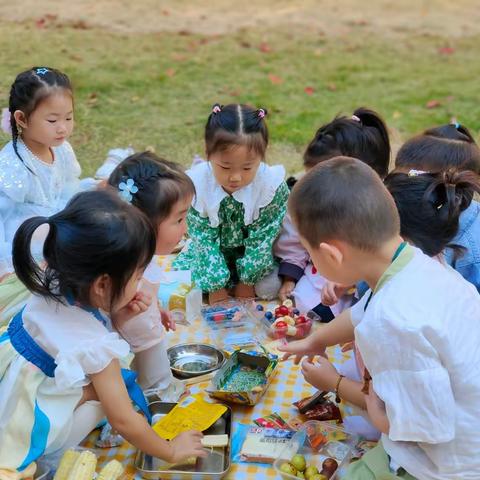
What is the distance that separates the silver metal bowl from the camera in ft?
7.84

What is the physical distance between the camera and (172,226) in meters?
2.19

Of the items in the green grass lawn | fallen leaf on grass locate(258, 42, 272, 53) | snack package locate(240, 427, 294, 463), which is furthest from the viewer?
fallen leaf on grass locate(258, 42, 272, 53)

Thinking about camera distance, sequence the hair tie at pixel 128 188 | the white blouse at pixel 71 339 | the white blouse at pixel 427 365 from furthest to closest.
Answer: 1. the hair tie at pixel 128 188
2. the white blouse at pixel 71 339
3. the white blouse at pixel 427 365

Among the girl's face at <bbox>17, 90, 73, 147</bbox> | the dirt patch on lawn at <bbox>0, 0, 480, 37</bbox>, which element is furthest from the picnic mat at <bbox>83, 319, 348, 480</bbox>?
the dirt patch on lawn at <bbox>0, 0, 480, 37</bbox>

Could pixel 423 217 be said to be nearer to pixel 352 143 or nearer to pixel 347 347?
pixel 347 347

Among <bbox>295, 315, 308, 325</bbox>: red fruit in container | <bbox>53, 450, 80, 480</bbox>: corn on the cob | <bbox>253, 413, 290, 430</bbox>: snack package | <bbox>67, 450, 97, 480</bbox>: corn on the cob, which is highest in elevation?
<bbox>67, 450, 97, 480</bbox>: corn on the cob

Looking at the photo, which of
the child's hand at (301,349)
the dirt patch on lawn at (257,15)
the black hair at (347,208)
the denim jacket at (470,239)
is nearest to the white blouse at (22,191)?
the child's hand at (301,349)

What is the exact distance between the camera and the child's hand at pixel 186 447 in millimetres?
1846

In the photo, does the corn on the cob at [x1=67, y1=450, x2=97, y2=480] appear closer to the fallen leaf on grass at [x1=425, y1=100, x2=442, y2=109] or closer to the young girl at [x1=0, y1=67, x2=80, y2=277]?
the young girl at [x1=0, y1=67, x2=80, y2=277]

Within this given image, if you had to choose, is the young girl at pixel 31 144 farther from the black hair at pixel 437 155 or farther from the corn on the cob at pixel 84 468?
the black hair at pixel 437 155

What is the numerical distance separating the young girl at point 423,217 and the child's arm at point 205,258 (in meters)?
0.89

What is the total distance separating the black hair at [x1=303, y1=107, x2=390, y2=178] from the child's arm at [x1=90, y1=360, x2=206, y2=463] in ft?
4.43

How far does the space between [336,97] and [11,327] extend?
178 inches

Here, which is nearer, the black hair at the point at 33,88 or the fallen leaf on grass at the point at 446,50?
the black hair at the point at 33,88
